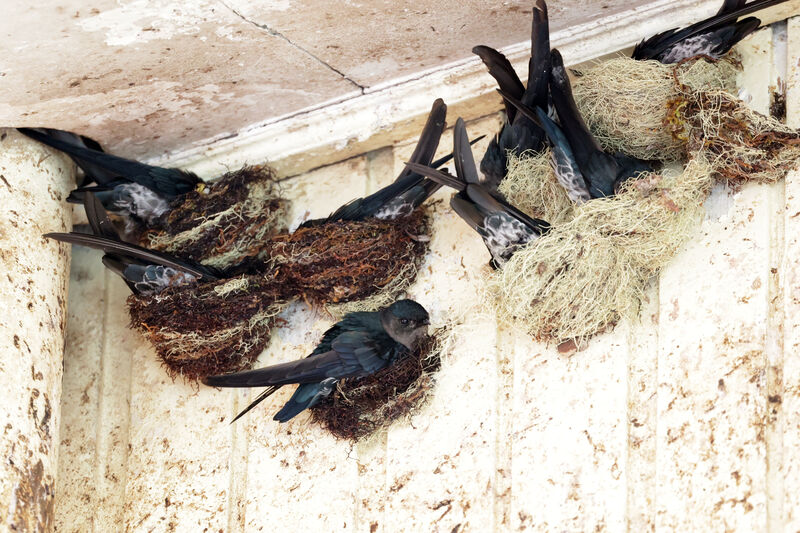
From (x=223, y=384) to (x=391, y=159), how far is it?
117cm

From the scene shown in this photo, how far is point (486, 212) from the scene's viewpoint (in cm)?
329

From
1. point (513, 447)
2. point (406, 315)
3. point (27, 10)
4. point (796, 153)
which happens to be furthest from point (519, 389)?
point (27, 10)

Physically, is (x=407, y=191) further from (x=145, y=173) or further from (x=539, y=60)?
Answer: (x=145, y=173)

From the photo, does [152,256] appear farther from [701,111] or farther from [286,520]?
[701,111]

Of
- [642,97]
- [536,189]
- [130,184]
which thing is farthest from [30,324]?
[642,97]

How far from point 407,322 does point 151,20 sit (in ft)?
4.26

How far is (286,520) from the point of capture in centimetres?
348

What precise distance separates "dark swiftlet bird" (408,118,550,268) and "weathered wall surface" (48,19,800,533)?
28cm

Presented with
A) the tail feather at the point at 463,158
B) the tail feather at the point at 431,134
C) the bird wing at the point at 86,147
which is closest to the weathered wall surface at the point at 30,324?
the bird wing at the point at 86,147

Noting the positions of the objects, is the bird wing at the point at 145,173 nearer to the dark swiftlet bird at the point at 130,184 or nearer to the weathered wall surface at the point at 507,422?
the dark swiftlet bird at the point at 130,184

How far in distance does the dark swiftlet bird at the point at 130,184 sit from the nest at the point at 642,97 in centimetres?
168

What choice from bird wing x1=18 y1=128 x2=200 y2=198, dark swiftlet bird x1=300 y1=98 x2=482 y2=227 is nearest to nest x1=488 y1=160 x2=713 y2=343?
dark swiftlet bird x1=300 y1=98 x2=482 y2=227

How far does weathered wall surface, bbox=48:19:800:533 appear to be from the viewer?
9.01 feet

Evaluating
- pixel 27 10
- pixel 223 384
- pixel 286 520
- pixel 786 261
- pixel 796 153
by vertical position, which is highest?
pixel 27 10
